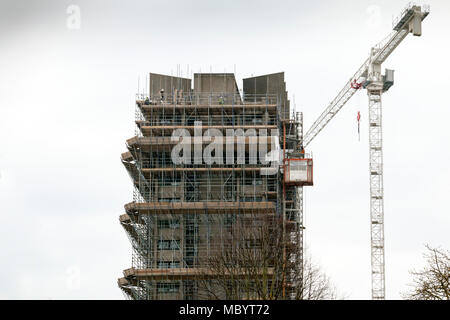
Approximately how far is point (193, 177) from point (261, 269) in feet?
74.1

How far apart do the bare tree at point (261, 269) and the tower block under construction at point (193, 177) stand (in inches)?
202

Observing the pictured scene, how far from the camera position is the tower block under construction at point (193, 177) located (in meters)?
84.6

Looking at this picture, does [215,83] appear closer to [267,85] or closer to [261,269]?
[267,85]

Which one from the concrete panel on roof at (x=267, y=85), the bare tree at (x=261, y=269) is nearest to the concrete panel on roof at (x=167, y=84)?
the concrete panel on roof at (x=267, y=85)

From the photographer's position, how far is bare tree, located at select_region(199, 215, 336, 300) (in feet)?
209

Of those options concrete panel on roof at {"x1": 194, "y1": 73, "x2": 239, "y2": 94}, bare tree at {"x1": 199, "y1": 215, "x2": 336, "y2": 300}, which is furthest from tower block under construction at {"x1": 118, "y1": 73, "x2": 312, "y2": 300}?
bare tree at {"x1": 199, "y1": 215, "x2": 336, "y2": 300}

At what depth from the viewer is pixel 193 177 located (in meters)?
88.1

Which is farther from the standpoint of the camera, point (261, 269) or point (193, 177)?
point (193, 177)

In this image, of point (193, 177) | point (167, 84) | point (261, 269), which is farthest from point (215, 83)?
point (261, 269)

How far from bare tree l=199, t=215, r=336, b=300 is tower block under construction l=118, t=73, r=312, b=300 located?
5.14 meters

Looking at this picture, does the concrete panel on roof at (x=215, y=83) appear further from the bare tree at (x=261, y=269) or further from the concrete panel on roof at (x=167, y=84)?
the bare tree at (x=261, y=269)

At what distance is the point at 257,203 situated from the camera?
8475cm
